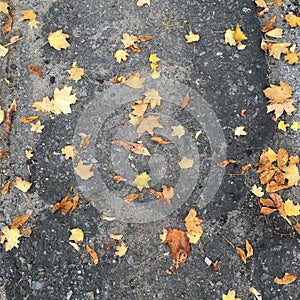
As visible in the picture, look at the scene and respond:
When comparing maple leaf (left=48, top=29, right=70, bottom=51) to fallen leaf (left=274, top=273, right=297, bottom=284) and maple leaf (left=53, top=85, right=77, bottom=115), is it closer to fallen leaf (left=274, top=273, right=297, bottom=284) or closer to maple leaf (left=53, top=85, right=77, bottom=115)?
maple leaf (left=53, top=85, right=77, bottom=115)

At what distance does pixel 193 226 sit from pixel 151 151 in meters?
0.57

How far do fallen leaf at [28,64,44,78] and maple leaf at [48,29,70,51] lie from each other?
0.65ft

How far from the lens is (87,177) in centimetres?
326

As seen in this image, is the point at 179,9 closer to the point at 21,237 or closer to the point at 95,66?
the point at 95,66

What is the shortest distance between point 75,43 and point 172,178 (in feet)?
3.94

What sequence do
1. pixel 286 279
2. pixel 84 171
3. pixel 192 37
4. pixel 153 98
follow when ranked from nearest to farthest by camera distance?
pixel 286 279 < pixel 84 171 < pixel 153 98 < pixel 192 37

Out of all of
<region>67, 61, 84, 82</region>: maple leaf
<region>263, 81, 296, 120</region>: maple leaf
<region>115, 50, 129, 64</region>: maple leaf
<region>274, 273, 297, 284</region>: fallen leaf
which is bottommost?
<region>274, 273, 297, 284</region>: fallen leaf

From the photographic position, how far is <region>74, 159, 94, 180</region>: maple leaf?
3264 millimetres

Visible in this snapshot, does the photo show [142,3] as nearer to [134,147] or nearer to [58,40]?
[58,40]

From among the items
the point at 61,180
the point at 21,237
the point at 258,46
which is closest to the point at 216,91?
the point at 258,46

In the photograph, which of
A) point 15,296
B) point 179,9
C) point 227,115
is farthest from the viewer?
point 179,9

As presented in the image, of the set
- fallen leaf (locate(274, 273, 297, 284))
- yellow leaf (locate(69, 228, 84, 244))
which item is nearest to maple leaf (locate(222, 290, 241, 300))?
fallen leaf (locate(274, 273, 297, 284))

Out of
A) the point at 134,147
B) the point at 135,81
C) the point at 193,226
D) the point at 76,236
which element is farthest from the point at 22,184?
the point at 193,226

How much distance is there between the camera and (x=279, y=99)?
11.0ft
